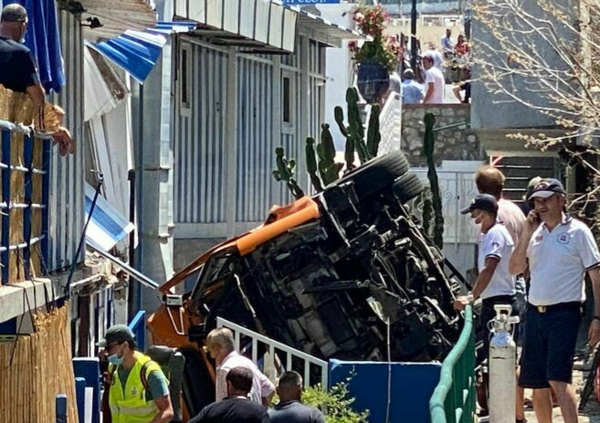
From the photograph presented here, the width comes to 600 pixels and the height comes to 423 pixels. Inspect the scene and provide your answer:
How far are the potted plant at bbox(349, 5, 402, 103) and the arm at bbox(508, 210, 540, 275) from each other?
1951cm

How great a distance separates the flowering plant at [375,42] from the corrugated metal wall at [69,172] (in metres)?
17.9

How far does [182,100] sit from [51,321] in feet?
33.7

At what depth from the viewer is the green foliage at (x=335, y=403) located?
10.9 meters

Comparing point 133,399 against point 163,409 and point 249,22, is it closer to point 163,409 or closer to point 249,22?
point 163,409

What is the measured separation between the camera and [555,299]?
9.70 metres

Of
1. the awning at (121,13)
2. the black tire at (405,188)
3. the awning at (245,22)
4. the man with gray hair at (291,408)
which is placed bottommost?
the man with gray hair at (291,408)

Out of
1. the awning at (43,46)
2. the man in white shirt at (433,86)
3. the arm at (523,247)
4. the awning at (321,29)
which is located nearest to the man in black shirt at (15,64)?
the awning at (43,46)

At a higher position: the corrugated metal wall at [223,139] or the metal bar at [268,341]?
the corrugated metal wall at [223,139]

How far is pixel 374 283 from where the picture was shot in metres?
12.9

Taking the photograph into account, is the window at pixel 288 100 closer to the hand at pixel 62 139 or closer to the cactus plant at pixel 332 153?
the cactus plant at pixel 332 153

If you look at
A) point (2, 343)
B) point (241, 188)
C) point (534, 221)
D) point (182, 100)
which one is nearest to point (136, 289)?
point (182, 100)

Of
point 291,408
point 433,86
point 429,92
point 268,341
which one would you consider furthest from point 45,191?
point 429,92

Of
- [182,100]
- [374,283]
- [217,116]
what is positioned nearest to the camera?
[374,283]

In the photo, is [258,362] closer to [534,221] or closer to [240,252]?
[240,252]
